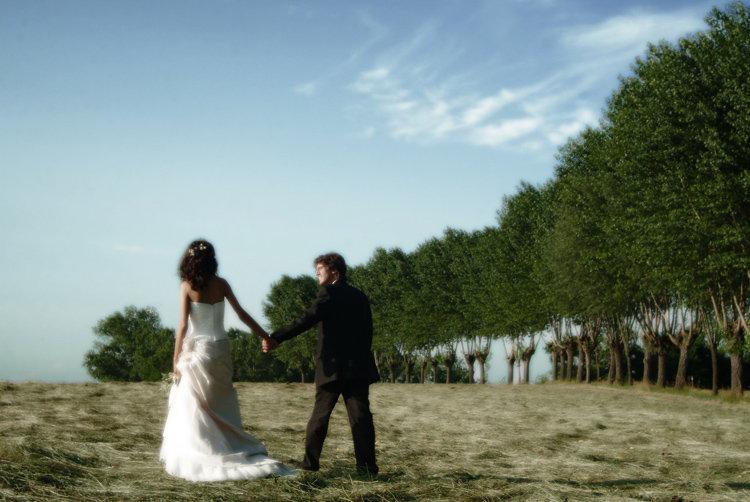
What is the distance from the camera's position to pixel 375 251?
62281mm

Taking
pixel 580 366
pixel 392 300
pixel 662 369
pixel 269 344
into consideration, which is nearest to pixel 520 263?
pixel 580 366

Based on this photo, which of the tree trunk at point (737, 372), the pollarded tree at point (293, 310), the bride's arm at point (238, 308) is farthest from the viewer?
the pollarded tree at point (293, 310)

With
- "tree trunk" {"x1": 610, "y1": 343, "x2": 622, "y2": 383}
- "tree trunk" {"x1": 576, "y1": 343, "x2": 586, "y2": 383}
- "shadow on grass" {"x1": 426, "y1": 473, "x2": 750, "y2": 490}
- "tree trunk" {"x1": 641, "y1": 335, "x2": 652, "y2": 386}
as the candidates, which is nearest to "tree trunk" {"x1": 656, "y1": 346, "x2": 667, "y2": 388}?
"tree trunk" {"x1": 641, "y1": 335, "x2": 652, "y2": 386}

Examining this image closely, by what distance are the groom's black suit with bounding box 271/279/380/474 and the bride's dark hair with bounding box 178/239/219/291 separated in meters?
1.04

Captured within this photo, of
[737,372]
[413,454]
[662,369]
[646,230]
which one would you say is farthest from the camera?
[662,369]

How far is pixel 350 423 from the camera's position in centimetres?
665

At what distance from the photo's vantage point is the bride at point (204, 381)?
6610 millimetres

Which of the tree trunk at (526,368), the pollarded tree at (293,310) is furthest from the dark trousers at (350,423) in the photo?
the pollarded tree at (293,310)

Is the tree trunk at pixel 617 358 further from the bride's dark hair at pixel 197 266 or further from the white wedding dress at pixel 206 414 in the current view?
the bride's dark hair at pixel 197 266

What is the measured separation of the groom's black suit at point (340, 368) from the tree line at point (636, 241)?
17.5m

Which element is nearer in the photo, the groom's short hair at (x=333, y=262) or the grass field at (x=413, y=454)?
the grass field at (x=413, y=454)

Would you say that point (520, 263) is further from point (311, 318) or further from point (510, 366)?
point (311, 318)

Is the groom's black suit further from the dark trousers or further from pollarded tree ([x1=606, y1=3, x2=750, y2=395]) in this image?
pollarded tree ([x1=606, y1=3, x2=750, y2=395])

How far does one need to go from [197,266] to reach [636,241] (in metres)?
20.5
